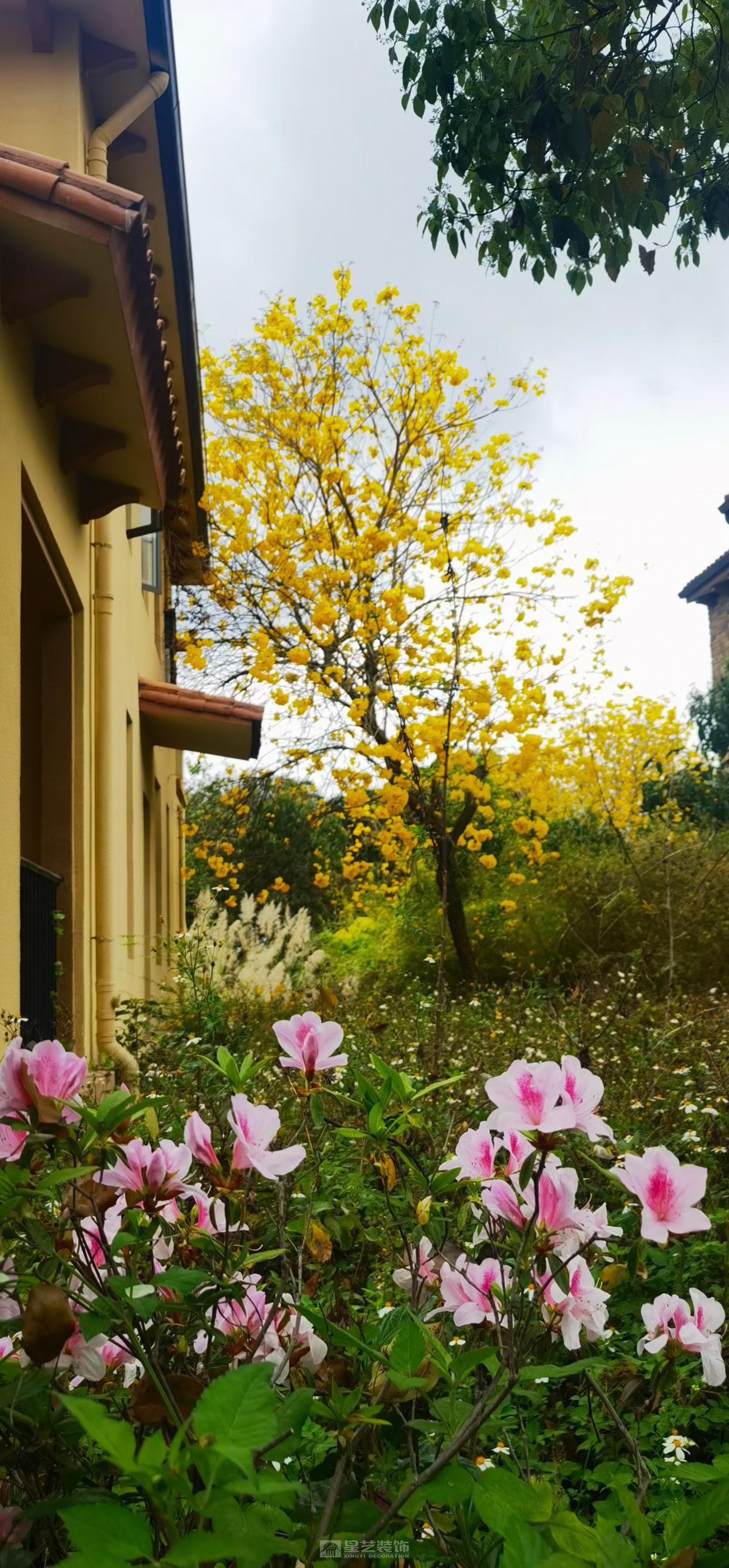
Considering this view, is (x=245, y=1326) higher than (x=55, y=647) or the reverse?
the reverse

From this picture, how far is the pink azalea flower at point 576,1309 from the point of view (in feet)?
4.24

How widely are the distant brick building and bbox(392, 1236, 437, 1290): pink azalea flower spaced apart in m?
22.7

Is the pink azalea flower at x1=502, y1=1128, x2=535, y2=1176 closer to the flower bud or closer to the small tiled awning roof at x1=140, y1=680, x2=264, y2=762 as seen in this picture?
the flower bud

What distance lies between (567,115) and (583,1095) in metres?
3.89

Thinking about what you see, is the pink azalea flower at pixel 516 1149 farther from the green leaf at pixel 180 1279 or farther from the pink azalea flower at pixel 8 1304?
the pink azalea flower at pixel 8 1304

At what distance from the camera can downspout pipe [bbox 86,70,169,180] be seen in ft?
21.1

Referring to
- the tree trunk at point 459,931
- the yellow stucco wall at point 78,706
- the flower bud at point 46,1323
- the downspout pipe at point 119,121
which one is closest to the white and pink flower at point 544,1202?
the flower bud at point 46,1323

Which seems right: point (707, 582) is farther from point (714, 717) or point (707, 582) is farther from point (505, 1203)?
point (505, 1203)

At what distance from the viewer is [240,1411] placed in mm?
778

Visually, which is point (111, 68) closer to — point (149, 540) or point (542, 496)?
point (149, 540)

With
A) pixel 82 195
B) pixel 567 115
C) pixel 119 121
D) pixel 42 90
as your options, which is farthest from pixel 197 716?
pixel 567 115

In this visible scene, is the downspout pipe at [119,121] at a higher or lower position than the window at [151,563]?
higher

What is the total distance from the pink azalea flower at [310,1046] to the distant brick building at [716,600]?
74.8 ft
